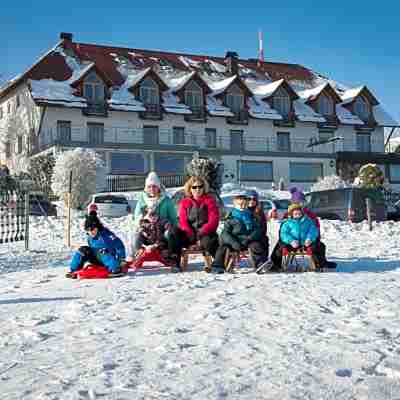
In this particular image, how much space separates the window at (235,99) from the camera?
1686 inches

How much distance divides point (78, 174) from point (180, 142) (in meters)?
11.9

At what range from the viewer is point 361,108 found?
47.8m

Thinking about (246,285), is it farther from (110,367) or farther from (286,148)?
(286,148)

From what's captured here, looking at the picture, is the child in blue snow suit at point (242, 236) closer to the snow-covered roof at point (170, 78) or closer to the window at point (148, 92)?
A: the snow-covered roof at point (170, 78)

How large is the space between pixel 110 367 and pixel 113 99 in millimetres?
36570

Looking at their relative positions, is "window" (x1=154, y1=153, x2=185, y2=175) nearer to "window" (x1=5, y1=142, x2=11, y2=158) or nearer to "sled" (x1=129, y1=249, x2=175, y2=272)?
"window" (x1=5, y1=142, x2=11, y2=158)

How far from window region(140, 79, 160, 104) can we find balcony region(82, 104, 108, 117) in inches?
115

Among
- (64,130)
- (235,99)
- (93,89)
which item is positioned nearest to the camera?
(64,130)

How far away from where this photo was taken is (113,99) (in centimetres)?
3919

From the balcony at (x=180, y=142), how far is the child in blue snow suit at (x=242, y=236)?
95.2 feet

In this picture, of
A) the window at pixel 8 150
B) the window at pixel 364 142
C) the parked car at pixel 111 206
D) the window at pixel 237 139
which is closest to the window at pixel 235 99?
the window at pixel 237 139

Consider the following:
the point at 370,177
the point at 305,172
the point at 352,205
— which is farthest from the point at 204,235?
the point at 305,172

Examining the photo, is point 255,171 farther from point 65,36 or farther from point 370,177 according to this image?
point 65,36

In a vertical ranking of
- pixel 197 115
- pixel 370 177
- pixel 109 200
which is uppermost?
pixel 197 115
